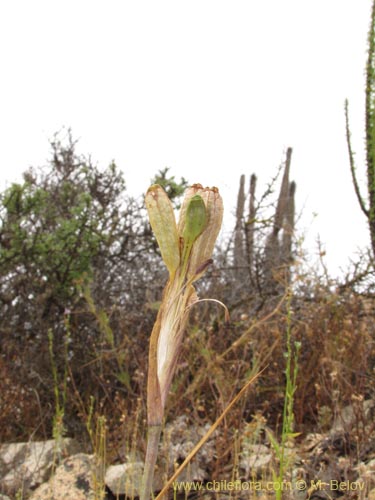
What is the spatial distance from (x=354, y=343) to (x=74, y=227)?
2325 millimetres

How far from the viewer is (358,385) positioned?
288 centimetres

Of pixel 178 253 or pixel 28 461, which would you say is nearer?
pixel 178 253

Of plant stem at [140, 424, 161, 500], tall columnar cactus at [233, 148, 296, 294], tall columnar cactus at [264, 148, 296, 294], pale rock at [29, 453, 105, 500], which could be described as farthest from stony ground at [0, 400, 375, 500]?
plant stem at [140, 424, 161, 500]

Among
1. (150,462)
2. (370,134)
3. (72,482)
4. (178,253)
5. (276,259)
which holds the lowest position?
(72,482)

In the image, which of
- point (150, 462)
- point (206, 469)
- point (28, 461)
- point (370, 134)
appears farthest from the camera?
point (370, 134)

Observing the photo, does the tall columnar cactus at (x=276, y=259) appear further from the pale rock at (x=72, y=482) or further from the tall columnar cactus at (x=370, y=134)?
the pale rock at (x=72, y=482)

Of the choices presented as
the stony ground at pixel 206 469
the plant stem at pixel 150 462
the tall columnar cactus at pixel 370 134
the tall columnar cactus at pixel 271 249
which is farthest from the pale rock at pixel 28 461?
the tall columnar cactus at pixel 370 134

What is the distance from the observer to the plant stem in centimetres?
60

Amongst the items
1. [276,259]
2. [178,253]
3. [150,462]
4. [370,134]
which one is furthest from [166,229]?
[276,259]

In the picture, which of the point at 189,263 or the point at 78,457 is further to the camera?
the point at 78,457

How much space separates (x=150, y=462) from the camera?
2.00 feet

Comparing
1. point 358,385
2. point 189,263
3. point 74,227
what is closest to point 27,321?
point 74,227

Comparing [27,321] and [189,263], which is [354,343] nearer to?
[27,321]

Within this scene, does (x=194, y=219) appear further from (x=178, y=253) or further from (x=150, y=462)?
(x=150, y=462)
